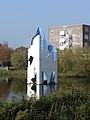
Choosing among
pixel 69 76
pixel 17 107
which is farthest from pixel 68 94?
pixel 69 76

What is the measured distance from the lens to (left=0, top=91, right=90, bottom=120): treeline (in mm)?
6352

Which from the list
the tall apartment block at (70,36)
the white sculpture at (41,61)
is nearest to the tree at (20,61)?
the white sculpture at (41,61)

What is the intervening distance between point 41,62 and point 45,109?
2912 centimetres

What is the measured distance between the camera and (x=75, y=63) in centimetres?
5284

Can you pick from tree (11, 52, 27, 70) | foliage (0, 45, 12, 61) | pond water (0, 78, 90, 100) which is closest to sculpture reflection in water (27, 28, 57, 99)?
pond water (0, 78, 90, 100)

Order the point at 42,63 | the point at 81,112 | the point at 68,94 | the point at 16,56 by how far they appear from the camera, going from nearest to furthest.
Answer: the point at 81,112 < the point at 68,94 < the point at 42,63 < the point at 16,56

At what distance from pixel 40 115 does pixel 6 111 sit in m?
0.74

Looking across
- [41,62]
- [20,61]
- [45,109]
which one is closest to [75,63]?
[20,61]

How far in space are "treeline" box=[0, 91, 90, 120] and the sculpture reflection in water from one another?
2775 centimetres

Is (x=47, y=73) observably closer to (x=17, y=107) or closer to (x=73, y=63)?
(x=73, y=63)

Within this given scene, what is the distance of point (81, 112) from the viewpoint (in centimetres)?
681

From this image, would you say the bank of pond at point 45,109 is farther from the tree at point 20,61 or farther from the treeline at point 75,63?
Result: the tree at point 20,61

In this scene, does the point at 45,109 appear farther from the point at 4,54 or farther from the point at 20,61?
the point at 4,54

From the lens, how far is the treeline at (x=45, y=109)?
20.8ft
